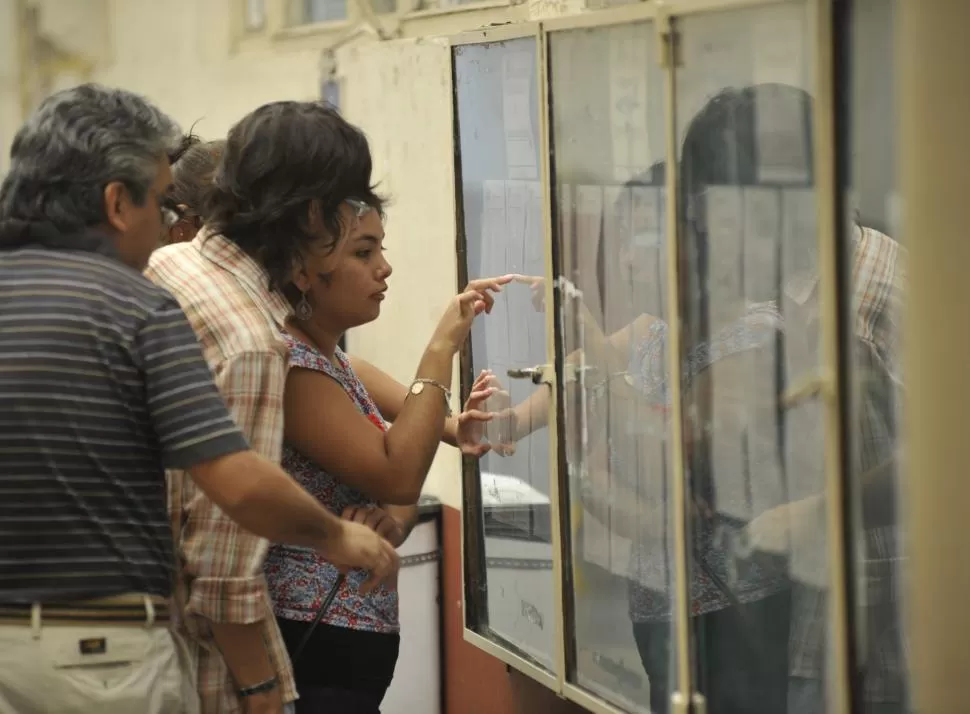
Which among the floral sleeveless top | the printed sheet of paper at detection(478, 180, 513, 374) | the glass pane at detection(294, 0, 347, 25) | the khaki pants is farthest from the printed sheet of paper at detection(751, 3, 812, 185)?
the glass pane at detection(294, 0, 347, 25)

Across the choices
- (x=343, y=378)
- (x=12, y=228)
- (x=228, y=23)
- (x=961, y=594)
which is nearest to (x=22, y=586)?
(x=12, y=228)

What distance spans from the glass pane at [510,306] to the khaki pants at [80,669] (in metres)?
1.19

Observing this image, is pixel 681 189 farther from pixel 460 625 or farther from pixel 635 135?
pixel 460 625

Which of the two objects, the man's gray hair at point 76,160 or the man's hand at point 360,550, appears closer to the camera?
the man's gray hair at point 76,160

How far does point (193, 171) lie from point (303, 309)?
456 mm

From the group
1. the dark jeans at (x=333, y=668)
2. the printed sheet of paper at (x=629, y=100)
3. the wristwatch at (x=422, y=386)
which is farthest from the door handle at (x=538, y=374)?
the dark jeans at (x=333, y=668)

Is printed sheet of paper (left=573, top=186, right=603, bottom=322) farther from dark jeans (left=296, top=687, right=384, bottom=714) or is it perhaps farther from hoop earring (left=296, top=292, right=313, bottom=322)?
dark jeans (left=296, top=687, right=384, bottom=714)

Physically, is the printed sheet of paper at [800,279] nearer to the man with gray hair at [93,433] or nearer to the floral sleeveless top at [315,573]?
the floral sleeveless top at [315,573]

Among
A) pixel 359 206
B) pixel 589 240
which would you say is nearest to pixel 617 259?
pixel 589 240

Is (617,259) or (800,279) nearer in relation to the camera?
(800,279)

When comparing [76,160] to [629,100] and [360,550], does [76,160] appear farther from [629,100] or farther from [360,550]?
[629,100]

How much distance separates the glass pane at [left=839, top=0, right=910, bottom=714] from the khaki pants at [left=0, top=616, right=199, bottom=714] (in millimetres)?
1000

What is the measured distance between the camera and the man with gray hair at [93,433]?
1.58 metres

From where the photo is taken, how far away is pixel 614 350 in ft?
8.21
